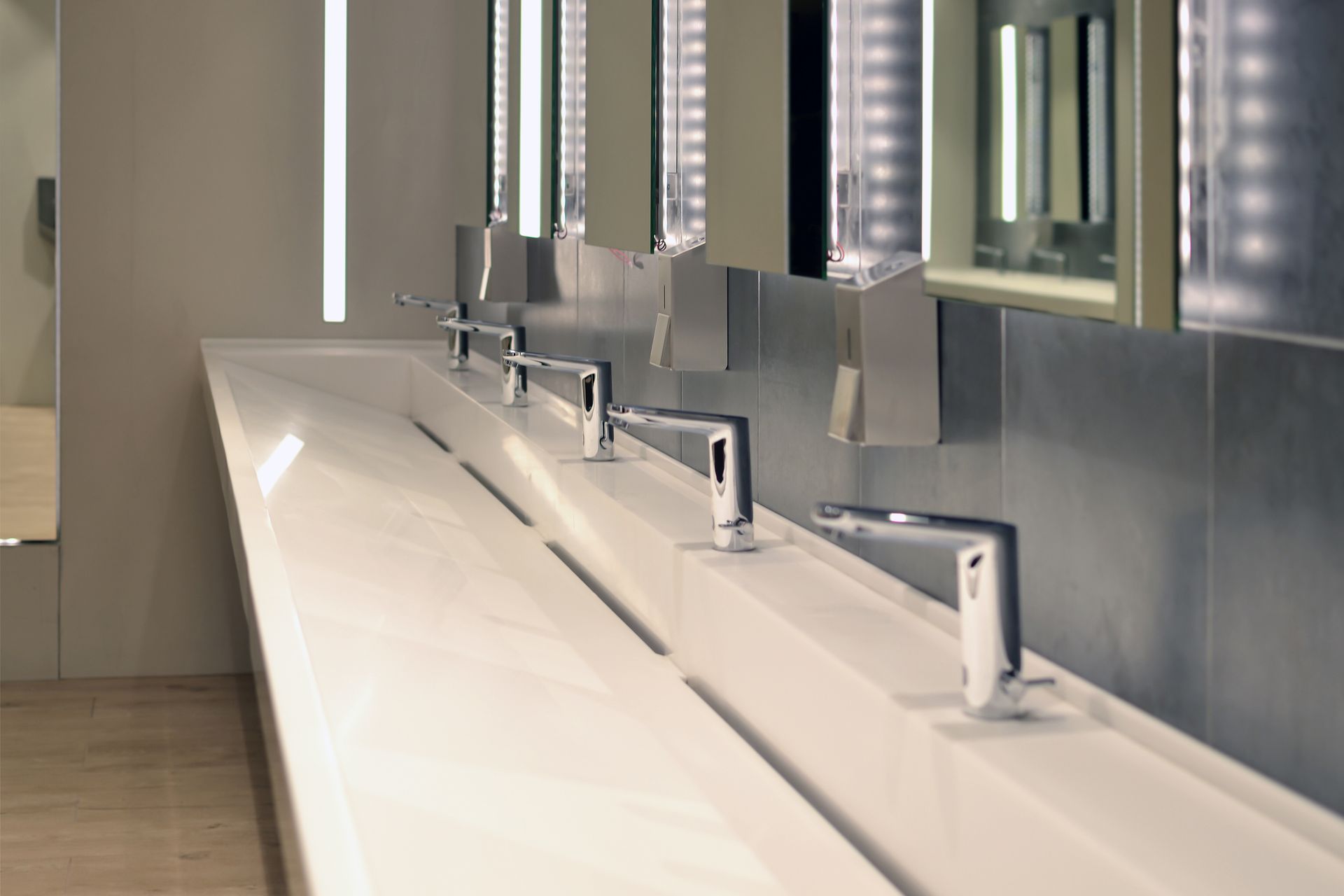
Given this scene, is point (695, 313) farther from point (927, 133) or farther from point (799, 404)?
point (927, 133)

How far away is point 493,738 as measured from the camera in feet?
3.69

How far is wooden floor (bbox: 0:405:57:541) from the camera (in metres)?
3.42

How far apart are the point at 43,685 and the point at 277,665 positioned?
8.63 feet

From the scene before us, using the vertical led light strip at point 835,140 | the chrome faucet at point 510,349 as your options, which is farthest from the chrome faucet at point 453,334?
the vertical led light strip at point 835,140

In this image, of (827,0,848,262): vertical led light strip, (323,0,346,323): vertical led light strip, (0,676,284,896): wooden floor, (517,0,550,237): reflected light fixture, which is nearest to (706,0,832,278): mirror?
(827,0,848,262): vertical led light strip

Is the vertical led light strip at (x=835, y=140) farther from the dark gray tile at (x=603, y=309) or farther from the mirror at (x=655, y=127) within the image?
the dark gray tile at (x=603, y=309)

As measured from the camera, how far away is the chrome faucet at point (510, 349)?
2.50 metres

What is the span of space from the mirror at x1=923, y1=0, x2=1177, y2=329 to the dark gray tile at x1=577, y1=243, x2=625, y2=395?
1.23 metres

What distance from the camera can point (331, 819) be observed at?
847mm

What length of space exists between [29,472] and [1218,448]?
3.19m

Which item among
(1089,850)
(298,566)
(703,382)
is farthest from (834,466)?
Result: (1089,850)

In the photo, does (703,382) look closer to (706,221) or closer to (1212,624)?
(706,221)

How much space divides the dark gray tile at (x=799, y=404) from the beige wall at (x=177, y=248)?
7.16 feet

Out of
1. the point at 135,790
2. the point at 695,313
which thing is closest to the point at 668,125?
the point at 695,313
